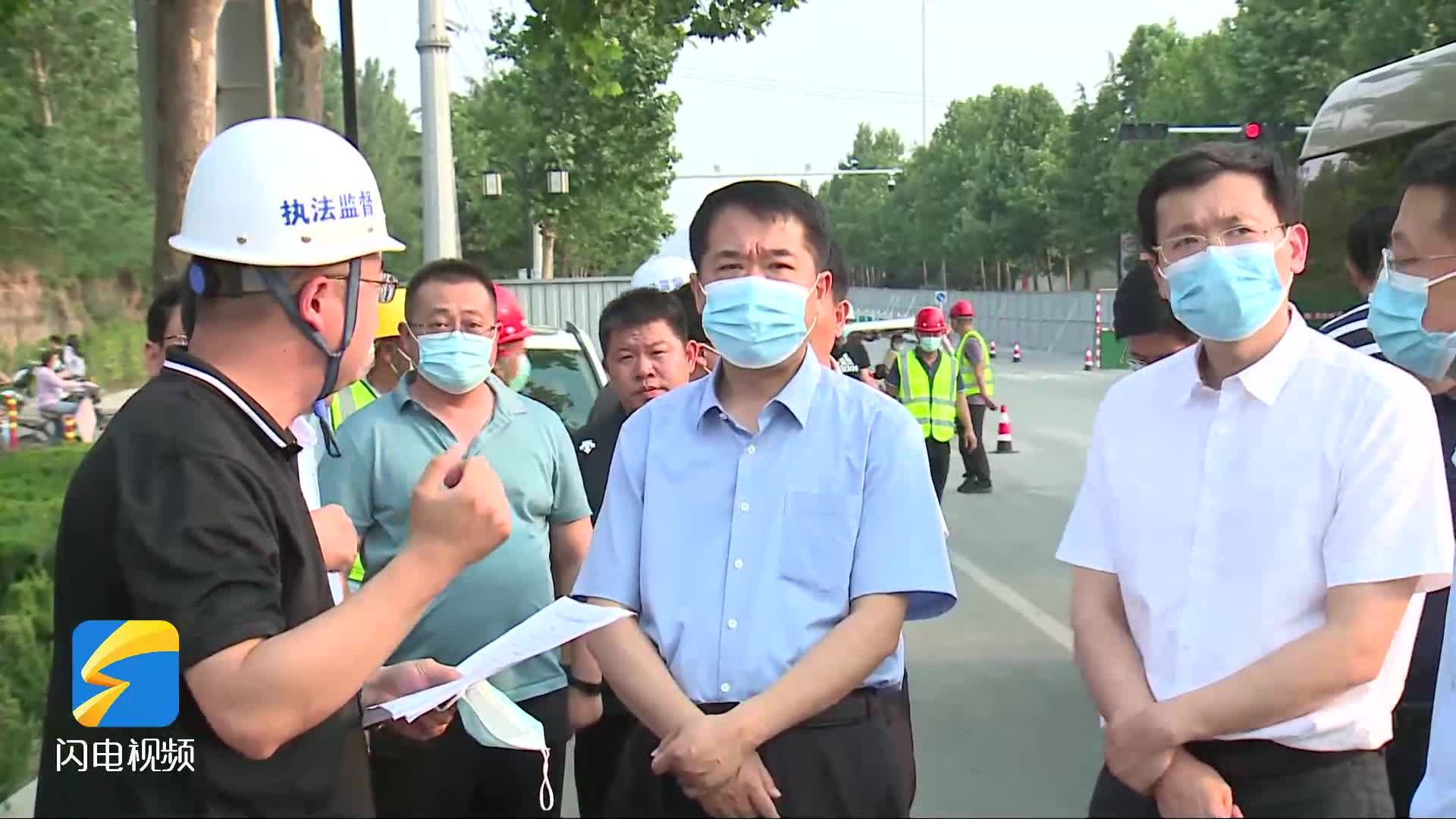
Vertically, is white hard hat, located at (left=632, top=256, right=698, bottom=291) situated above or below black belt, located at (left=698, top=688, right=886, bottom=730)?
above

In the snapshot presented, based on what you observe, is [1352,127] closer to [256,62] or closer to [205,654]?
[256,62]

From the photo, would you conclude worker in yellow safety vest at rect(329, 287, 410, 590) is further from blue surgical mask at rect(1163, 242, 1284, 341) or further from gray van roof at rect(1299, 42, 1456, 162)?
gray van roof at rect(1299, 42, 1456, 162)

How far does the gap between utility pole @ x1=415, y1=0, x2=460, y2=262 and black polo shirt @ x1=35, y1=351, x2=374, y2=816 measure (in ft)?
37.5

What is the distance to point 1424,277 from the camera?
9.59ft

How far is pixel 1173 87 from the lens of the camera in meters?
47.1

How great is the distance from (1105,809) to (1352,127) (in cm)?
809

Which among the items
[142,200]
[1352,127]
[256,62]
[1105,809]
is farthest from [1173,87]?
[1105,809]

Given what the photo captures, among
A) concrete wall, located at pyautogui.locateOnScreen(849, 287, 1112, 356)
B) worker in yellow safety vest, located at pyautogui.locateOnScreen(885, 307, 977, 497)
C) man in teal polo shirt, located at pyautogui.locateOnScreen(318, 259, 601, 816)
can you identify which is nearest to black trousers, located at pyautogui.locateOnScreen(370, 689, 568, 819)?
man in teal polo shirt, located at pyautogui.locateOnScreen(318, 259, 601, 816)

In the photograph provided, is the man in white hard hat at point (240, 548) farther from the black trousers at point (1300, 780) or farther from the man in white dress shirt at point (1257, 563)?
the black trousers at point (1300, 780)

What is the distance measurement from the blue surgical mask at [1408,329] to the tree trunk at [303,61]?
27.8 ft

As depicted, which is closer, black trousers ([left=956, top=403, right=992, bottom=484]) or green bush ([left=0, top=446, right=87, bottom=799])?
green bush ([left=0, top=446, right=87, bottom=799])

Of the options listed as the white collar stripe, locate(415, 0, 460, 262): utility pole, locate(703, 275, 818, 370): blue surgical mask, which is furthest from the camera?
locate(415, 0, 460, 262): utility pole

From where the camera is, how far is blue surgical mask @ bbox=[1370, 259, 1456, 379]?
295 cm

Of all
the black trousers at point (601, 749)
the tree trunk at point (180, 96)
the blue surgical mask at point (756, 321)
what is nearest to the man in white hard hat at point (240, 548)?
the blue surgical mask at point (756, 321)
